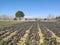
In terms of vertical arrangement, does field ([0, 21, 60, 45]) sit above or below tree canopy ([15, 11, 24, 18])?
below

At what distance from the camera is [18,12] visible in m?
107

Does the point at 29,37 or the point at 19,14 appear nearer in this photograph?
the point at 29,37

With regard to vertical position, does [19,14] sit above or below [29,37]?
above

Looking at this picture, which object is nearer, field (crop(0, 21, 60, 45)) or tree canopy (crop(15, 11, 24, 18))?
field (crop(0, 21, 60, 45))

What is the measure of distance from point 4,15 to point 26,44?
120629 millimetres

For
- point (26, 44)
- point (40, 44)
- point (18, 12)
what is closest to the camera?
point (26, 44)

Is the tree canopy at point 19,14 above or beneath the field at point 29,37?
above

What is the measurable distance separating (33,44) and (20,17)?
95758 mm

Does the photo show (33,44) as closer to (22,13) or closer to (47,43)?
(47,43)

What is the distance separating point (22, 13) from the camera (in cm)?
10812

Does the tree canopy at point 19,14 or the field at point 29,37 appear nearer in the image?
the field at point 29,37

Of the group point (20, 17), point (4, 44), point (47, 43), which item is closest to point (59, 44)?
point (47, 43)

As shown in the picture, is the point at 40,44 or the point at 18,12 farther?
the point at 18,12

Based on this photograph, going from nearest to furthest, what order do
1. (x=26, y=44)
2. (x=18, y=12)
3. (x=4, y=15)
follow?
1. (x=26, y=44)
2. (x=18, y=12)
3. (x=4, y=15)
